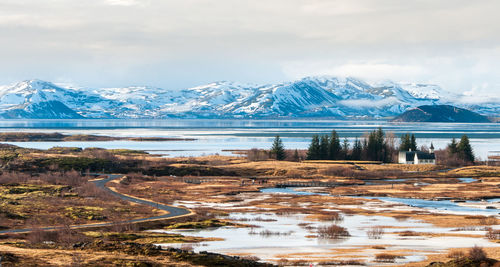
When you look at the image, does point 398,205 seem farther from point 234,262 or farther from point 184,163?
point 184,163

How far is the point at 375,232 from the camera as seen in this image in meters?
72.4

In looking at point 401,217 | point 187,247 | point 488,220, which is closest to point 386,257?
point 187,247

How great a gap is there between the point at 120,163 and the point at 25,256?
12993cm

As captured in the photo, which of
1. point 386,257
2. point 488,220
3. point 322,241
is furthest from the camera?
point 488,220

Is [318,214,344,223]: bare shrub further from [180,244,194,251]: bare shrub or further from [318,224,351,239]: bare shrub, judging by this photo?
[180,244,194,251]: bare shrub

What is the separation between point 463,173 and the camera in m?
174

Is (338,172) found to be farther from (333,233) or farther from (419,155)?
(333,233)

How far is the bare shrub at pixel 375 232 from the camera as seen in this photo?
2761 inches

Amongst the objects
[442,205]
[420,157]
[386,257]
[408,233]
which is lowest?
[442,205]

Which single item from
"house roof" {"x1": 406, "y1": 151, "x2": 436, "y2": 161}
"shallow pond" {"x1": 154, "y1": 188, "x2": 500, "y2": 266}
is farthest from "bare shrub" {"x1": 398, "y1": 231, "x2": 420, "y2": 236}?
"house roof" {"x1": 406, "y1": 151, "x2": 436, "y2": 161}

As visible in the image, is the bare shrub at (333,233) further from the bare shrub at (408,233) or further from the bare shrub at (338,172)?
the bare shrub at (338,172)

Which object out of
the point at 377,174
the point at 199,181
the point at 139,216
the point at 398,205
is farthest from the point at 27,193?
the point at 377,174

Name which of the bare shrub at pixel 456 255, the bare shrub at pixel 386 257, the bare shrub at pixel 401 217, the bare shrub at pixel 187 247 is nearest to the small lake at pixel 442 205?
the bare shrub at pixel 401 217

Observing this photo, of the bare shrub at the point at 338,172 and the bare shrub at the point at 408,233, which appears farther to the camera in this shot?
the bare shrub at the point at 338,172
